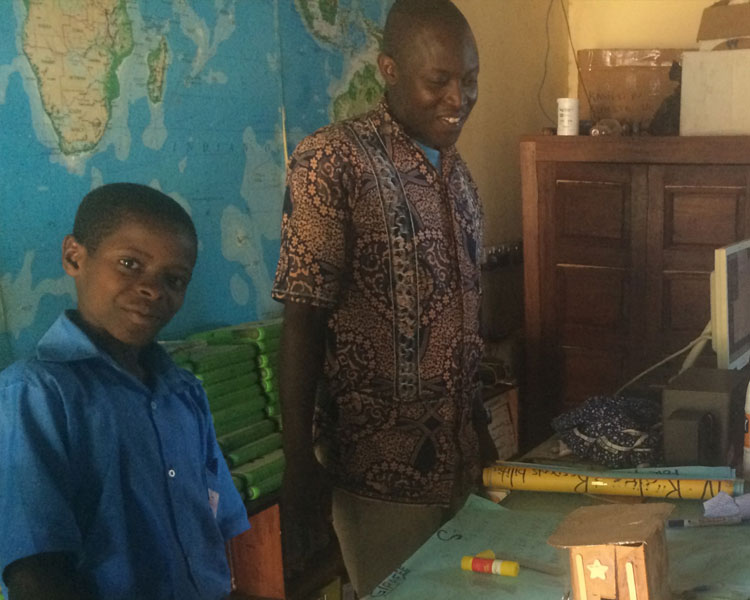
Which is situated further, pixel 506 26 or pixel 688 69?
pixel 506 26

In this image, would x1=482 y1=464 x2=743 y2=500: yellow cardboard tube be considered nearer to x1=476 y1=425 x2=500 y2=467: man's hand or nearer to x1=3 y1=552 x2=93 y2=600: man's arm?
→ x1=476 y1=425 x2=500 y2=467: man's hand

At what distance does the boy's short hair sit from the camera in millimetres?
1249

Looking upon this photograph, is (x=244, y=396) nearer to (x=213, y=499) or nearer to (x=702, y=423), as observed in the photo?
(x=213, y=499)

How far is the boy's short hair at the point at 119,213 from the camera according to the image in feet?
4.10

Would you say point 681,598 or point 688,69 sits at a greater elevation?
point 688,69

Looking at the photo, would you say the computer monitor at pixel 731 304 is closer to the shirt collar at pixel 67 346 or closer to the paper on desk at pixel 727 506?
the paper on desk at pixel 727 506

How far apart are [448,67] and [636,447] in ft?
2.56

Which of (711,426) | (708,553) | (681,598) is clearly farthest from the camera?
(711,426)

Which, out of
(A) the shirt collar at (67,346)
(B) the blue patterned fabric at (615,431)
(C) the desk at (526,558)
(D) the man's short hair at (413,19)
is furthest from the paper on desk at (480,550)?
(D) the man's short hair at (413,19)

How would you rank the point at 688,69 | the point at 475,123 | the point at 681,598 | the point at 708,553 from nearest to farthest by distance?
1. the point at 681,598
2. the point at 708,553
3. the point at 688,69
4. the point at 475,123

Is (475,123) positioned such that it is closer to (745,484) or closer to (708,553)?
(745,484)

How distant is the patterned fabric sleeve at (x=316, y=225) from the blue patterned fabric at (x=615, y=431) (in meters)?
0.56

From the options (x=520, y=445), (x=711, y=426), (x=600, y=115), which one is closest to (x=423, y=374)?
(x=711, y=426)

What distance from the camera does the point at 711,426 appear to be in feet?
4.83
